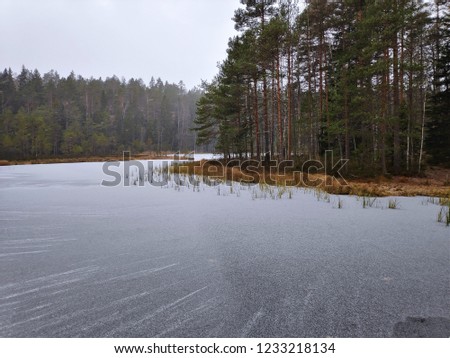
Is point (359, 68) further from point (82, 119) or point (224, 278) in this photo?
point (82, 119)

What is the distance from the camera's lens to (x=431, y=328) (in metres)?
1.39

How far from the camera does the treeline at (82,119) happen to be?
3922 cm

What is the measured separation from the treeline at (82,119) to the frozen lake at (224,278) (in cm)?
4093

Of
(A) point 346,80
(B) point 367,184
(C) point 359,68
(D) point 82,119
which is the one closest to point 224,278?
(B) point 367,184

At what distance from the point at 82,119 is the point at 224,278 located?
58160mm

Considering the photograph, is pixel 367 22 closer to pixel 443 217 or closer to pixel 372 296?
pixel 443 217

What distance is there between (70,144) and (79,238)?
46.0 m

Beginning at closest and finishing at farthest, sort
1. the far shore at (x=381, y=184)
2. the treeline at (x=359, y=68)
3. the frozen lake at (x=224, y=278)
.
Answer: the frozen lake at (x=224, y=278) → the far shore at (x=381, y=184) → the treeline at (x=359, y=68)

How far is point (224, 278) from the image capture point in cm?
207

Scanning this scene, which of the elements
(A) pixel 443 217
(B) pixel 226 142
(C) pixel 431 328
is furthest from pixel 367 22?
(C) pixel 431 328

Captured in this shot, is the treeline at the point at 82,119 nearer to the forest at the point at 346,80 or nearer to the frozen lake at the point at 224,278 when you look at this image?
the forest at the point at 346,80

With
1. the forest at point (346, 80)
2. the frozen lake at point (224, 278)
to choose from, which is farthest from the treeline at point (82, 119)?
the frozen lake at point (224, 278)

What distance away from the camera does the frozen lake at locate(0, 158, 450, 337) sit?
4.76 feet

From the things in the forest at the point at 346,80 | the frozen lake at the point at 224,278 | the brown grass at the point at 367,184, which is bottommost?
the frozen lake at the point at 224,278
